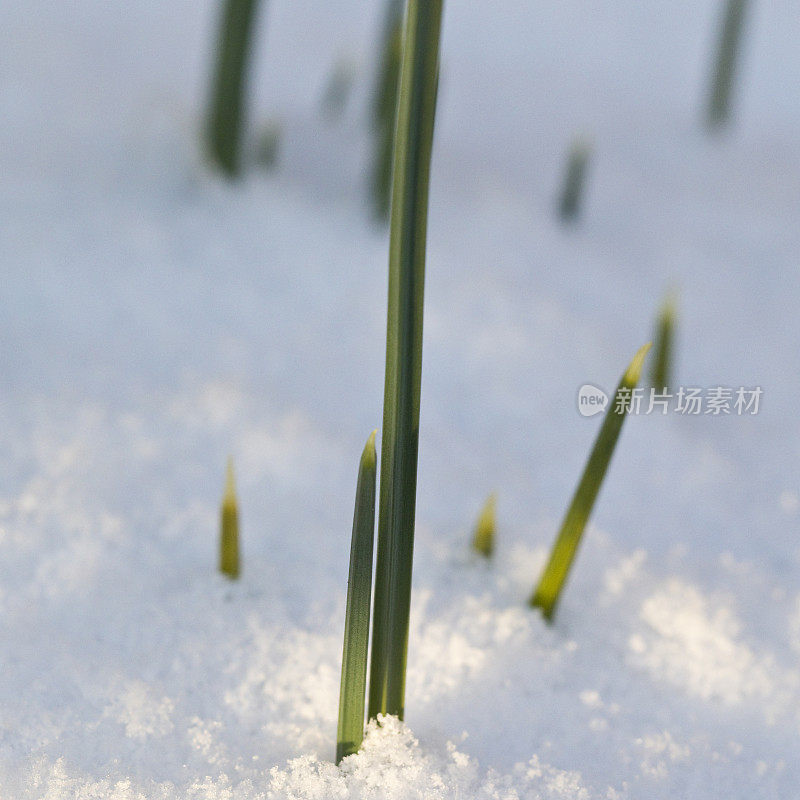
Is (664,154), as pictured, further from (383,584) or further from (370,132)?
(383,584)

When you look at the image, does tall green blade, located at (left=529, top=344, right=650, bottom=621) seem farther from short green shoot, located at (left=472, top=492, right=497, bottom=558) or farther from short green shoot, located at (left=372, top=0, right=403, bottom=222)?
short green shoot, located at (left=372, top=0, right=403, bottom=222)

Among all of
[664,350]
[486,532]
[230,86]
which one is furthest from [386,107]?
[486,532]

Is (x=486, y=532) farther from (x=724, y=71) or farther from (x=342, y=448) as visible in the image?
(x=724, y=71)

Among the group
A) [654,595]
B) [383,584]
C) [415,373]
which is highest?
[415,373]

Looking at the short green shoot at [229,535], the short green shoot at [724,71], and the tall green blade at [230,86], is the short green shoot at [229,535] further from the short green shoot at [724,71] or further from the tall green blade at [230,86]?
the short green shoot at [724,71]

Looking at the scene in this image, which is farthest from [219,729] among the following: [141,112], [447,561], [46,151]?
[141,112]
